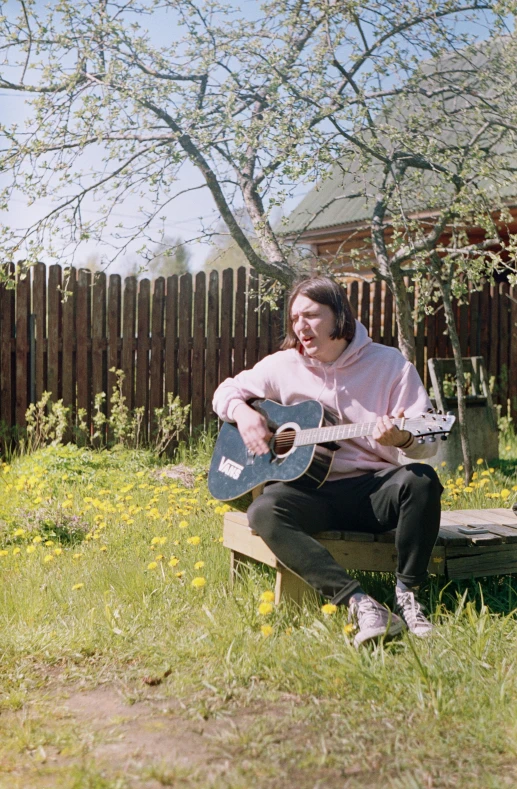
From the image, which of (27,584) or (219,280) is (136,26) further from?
(27,584)

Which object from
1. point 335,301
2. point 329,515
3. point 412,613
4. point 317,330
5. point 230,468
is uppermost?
point 335,301

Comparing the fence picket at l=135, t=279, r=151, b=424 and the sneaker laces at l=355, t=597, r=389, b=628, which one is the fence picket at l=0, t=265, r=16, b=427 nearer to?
the fence picket at l=135, t=279, r=151, b=424

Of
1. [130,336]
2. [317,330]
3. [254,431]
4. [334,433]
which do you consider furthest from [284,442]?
[130,336]

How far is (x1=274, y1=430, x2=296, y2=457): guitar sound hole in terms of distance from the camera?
330cm

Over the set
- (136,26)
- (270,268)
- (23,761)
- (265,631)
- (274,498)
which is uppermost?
(136,26)

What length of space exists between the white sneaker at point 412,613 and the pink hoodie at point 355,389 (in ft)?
1.69

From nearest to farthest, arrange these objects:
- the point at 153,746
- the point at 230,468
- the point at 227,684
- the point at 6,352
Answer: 1. the point at 153,746
2. the point at 227,684
3. the point at 230,468
4. the point at 6,352

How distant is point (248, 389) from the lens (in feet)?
11.6

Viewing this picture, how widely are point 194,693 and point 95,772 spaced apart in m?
0.54

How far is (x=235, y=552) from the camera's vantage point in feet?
11.8

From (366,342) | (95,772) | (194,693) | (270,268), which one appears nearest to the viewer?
(95,772)

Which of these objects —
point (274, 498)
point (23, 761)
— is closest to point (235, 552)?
point (274, 498)

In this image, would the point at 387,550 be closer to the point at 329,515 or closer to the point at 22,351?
Result: the point at 329,515

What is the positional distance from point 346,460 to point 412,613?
2.13 feet
